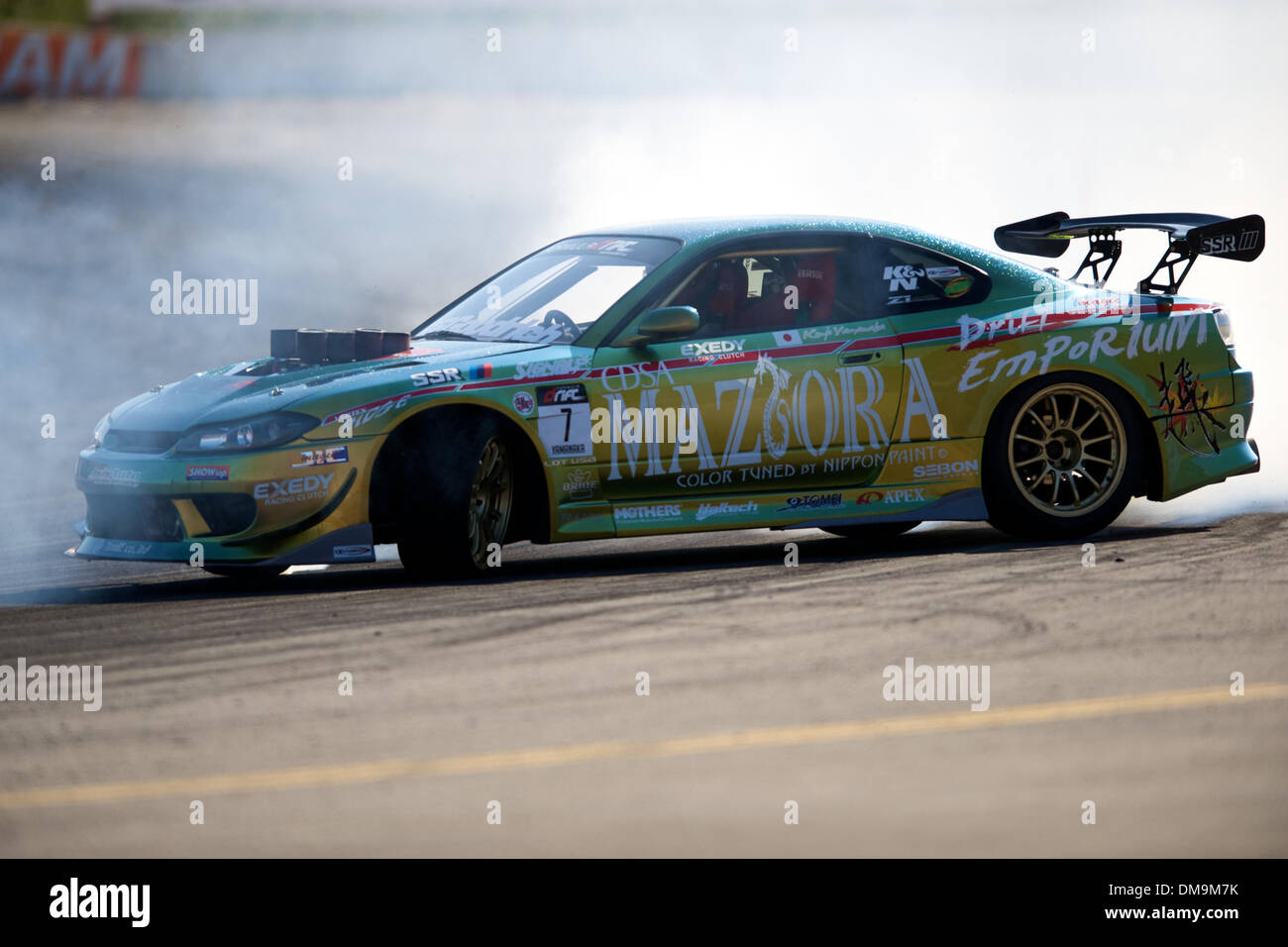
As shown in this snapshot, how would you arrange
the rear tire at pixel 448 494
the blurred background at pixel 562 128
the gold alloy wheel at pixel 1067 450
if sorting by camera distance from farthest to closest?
the blurred background at pixel 562 128, the gold alloy wheel at pixel 1067 450, the rear tire at pixel 448 494

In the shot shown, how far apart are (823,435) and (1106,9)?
13822 mm

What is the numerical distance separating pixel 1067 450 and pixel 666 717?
156 inches

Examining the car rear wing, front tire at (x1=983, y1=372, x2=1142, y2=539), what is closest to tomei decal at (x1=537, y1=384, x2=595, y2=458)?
front tire at (x1=983, y1=372, x2=1142, y2=539)

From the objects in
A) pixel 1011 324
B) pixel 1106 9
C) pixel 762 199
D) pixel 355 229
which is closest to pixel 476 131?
pixel 355 229

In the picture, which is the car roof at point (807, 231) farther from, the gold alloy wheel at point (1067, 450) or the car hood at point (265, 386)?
the car hood at point (265, 386)

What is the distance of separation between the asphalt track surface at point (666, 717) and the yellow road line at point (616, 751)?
0.01 meters

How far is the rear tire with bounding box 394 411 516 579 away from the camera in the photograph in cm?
736

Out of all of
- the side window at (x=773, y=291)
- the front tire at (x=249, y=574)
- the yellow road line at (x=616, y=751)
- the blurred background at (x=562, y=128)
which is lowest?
the yellow road line at (x=616, y=751)

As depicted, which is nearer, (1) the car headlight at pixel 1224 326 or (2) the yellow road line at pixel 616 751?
(2) the yellow road line at pixel 616 751

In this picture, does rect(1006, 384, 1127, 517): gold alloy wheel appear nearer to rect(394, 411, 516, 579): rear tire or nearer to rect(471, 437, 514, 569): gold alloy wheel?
rect(471, 437, 514, 569): gold alloy wheel

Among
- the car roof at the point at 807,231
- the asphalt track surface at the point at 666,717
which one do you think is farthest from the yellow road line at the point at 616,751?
the car roof at the point at 807,231

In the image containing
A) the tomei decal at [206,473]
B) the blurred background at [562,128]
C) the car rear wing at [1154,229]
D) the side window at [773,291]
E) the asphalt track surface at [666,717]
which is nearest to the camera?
the asphalt track surface at [666,717]

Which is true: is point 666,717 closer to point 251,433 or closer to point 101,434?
point 251,433

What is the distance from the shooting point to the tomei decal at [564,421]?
7.62 m
